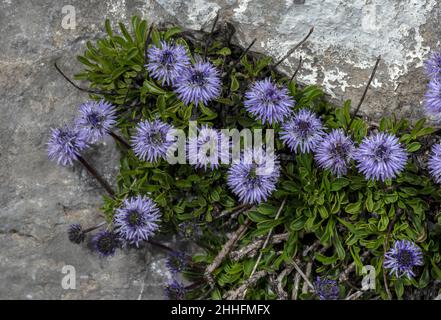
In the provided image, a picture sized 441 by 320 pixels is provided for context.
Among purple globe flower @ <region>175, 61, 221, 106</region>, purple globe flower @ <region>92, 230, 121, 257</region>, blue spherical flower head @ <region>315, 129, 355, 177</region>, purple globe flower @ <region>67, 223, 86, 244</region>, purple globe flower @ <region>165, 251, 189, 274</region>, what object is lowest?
purple globe flower @ <region>165, 251, 189, 274</region>

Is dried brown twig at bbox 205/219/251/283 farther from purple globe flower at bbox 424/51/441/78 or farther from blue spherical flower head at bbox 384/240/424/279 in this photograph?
purple globe flower at bbox 424/51/441/78

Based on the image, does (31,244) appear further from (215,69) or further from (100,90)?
(215,69)

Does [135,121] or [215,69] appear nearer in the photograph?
[215,69]

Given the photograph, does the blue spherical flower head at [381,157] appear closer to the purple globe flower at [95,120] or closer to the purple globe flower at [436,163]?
the purple globe flower at [436,163]

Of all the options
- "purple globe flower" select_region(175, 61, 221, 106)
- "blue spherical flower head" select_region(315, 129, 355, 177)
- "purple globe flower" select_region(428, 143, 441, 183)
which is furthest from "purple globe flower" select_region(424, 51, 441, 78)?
"purple globe flower" select_region(175, 61, 221, 106)

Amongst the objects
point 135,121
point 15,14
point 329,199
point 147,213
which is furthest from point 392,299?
point 15,14

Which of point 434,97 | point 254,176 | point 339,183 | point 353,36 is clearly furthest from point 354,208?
point 353,36
